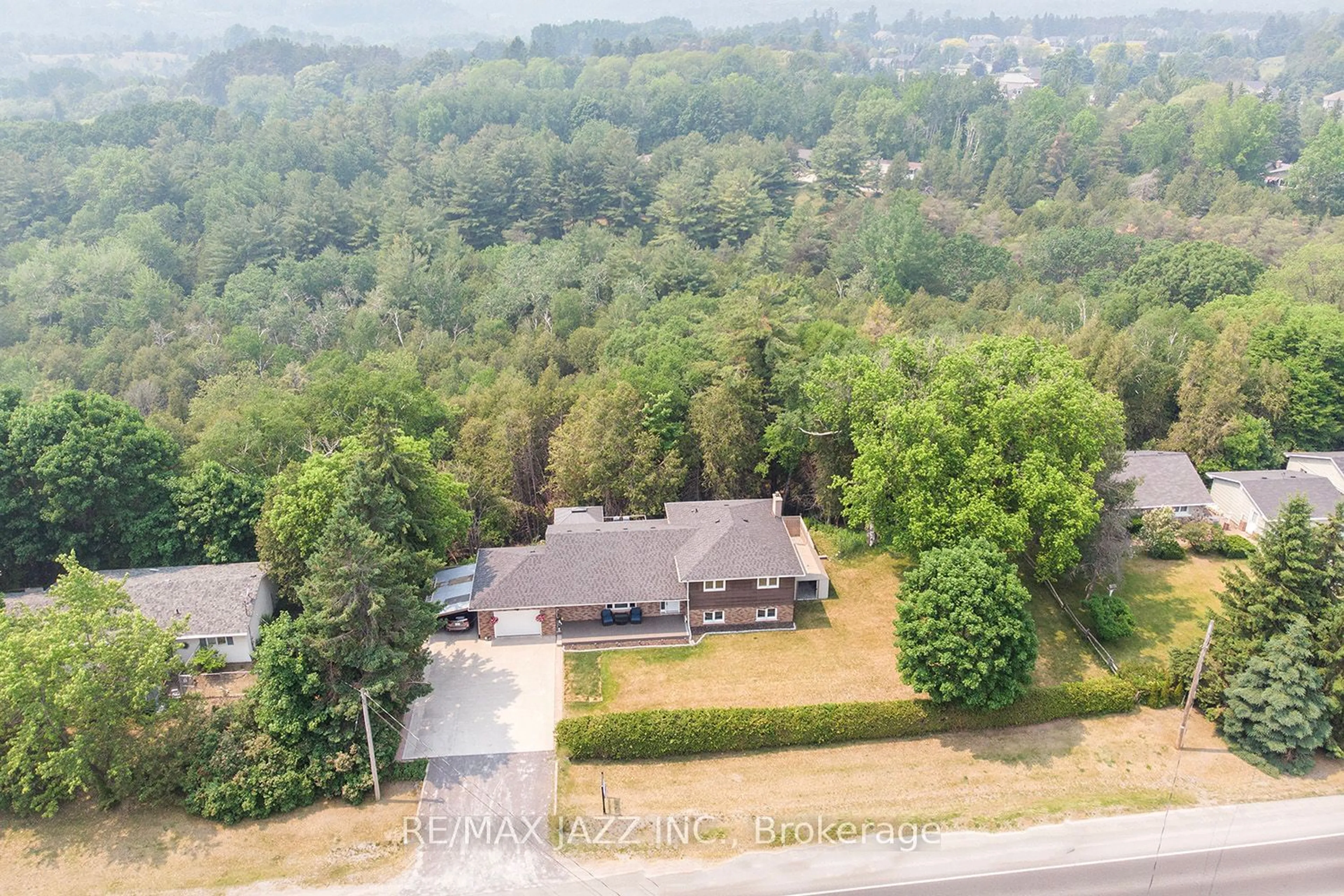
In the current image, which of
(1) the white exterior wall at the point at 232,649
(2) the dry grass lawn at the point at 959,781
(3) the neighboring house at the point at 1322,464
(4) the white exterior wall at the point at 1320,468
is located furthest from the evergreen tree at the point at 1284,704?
(1) the white exterior wall at the point at 232,649

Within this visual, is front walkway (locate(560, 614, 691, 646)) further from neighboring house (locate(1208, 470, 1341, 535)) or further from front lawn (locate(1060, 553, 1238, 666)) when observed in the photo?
neighboring house (locate(1208, 470, 1341, 535))

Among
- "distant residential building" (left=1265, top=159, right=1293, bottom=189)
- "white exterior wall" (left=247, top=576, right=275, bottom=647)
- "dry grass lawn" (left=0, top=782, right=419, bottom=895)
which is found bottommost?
"dry grass lawn" (left=0, top=782, right=419, bottom=895)

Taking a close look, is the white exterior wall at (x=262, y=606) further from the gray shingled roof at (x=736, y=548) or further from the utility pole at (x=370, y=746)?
the gray shingled roof at (x=736, y=548)

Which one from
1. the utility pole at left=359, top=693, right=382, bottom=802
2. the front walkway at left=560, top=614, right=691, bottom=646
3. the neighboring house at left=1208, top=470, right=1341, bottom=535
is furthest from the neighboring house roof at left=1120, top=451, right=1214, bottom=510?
the utility pole at left=359, top=693, right=382, bottom=802

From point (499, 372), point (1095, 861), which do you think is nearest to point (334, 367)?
point (499, 372)

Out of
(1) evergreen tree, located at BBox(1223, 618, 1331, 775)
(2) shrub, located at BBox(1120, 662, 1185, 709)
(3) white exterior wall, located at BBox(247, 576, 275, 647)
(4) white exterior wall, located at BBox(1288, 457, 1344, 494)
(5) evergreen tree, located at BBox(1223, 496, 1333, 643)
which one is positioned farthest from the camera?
(4) white exterior wall, located at BBox(1288, 457, 1344, 494)

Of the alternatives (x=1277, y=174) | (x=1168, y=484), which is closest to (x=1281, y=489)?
(x=1168, y=484)

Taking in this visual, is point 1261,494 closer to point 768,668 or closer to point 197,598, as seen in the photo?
point 768,668
